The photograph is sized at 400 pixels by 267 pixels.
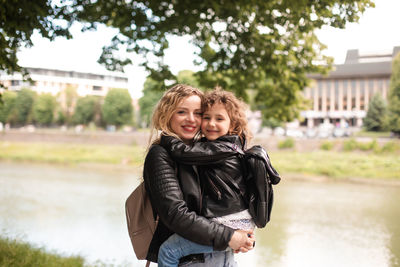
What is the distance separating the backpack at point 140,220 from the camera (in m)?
1.98

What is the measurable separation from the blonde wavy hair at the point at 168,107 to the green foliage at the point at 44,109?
148ft

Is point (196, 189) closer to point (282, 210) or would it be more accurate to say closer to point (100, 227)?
point (100, 227)

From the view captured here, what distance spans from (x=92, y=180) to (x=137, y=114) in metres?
21.2

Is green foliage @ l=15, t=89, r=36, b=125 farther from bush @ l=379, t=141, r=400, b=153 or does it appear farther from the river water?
bush @ l=379, t=141, r=400, b=153

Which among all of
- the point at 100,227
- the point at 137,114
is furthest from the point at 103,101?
the point at 100,227

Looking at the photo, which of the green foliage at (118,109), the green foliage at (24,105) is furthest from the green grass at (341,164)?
the green foliage at (24,105)

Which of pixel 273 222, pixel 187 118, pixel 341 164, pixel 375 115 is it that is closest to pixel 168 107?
pixel 187 118

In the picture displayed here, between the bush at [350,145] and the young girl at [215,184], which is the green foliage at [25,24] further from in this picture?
the bush at [350,145]

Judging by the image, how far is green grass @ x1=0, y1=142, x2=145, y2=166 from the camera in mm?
26875

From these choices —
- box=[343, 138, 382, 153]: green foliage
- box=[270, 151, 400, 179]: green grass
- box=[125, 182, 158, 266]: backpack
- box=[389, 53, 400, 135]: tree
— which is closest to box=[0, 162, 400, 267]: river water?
box=[270, 151, 400, 179]: green grass

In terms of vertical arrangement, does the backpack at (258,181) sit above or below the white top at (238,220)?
above

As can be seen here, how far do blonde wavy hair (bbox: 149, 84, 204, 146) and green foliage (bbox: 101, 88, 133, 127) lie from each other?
1567 inches

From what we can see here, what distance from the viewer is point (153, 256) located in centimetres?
189

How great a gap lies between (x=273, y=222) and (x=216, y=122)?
1016 cm
